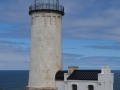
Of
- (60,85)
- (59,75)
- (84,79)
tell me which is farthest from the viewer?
(59,75)

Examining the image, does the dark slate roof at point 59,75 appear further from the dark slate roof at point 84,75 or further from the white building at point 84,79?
the dark slate roof at point 84,75

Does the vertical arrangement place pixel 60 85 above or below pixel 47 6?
below

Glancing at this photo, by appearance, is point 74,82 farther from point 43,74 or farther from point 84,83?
point 43,74

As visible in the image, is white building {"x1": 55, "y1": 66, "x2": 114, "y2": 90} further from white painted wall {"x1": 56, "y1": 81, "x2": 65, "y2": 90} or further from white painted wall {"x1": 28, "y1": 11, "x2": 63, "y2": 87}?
white painted wall {"x1": 28, "y1": 11, "x2": 63, "y2": 87}

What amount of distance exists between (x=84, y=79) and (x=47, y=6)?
967cm

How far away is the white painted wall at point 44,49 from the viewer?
32594 mm

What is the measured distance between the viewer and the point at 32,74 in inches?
1303

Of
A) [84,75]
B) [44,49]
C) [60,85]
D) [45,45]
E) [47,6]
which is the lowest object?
[60,85]

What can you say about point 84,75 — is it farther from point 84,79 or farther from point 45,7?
point 45,7

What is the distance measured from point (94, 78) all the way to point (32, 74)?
7452mm

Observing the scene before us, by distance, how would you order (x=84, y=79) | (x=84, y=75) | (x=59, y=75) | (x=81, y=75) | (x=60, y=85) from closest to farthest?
1. (x=84, y=79)
2. (x=84, y=75)
3. (x=81, y=75)
4. (x=60, y=85)
5. (x=59, y=75)

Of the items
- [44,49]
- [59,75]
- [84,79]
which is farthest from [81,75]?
[44,49]

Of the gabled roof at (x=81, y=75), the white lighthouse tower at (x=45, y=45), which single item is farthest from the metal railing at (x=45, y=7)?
the gabled roof at (x=81, y=75)

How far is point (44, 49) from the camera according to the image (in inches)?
1288
